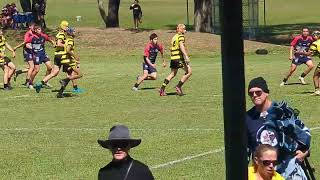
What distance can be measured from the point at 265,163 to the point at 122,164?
1179 mm

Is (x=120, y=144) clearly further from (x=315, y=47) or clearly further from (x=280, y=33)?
(x=280, y=33)

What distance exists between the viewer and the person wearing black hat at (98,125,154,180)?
6.22 metres

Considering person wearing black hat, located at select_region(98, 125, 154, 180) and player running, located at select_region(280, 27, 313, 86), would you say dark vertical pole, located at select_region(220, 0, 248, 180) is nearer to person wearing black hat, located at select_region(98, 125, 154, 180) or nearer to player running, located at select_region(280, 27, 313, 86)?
person wearing black hat, located at select_region(98, 125, 154, 180)

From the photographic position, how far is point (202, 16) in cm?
4866

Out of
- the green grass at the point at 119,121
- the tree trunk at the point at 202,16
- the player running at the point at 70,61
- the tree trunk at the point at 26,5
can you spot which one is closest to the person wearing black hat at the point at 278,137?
the green grass at the point at 119,121

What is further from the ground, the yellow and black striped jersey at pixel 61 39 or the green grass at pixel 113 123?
the yellow and black striped jersey at pixel 61 39

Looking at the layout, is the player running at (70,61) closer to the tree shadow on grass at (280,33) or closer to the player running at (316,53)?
the player running at (316,53)

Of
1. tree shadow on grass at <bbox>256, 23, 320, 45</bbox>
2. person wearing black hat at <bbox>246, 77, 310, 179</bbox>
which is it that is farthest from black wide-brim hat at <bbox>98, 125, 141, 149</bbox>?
tree shadow on grass at <bbox>256, 23, 320, 45</bbox>

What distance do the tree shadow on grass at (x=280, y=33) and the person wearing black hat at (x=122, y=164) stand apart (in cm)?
4266

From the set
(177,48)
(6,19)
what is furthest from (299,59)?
(6,19)

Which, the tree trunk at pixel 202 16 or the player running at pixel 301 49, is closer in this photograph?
the player running at pixel 301 49

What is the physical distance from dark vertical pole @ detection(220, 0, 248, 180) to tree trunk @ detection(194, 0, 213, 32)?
1776 inches

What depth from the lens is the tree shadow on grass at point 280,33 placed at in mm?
49562

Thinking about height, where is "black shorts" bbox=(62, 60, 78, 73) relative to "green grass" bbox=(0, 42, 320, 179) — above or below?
above
